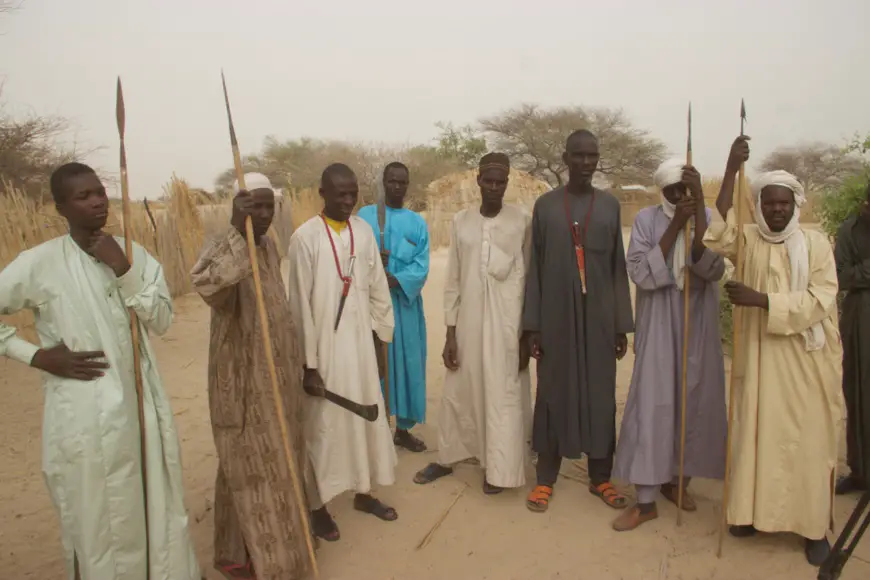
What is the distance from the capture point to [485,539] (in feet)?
11.2

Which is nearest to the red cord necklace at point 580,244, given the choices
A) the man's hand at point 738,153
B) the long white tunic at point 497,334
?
the long white tunic at point 497,334

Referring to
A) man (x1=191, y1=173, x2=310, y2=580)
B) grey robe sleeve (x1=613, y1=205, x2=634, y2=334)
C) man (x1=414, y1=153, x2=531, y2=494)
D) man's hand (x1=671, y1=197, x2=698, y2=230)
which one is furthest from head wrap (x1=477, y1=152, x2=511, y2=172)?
man (x1=191, y1=173, x2=310, y2=580)

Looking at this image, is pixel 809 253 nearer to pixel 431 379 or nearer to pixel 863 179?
pixel 863 179

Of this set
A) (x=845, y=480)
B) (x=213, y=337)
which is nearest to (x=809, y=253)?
(x=845, y=480)

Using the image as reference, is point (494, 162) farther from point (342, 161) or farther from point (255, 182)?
point (342, 161)

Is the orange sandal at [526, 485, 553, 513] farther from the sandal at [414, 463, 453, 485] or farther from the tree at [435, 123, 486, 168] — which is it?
the tree at [435, 123, 486, 168]

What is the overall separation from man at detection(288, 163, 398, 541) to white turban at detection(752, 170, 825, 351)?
210cm

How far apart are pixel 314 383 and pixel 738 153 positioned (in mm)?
2446

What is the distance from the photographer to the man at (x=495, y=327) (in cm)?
372

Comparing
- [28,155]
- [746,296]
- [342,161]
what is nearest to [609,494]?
[746,296]

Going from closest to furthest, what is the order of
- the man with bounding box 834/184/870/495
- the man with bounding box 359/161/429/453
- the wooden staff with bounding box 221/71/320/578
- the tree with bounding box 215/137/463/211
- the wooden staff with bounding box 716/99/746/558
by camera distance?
the wooden staff with bounding box 221/71/320/578 < the wooden staff with bounding box 716/99/746/558 < the man with bounding box 834/184/870/495 < the man with bounding box 359/161/429/453 < the tree with bounding box 215/137/463/211

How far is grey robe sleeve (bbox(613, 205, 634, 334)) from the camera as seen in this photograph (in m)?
3.56

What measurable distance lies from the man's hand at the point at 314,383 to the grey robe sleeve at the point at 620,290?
5.73 ft

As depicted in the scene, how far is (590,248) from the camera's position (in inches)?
139
